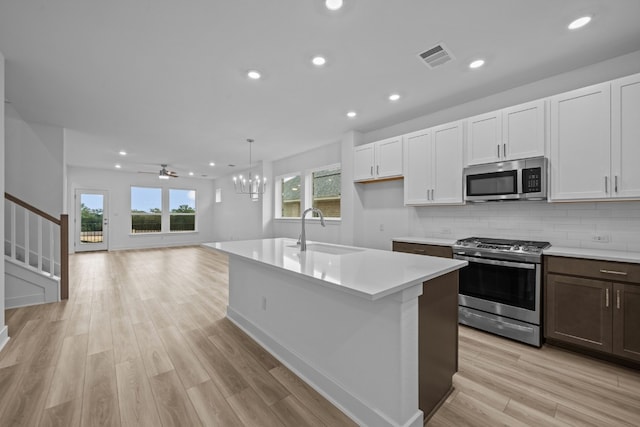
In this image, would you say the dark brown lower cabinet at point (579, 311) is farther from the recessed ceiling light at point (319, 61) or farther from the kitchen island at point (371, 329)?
the recessed ceiling light at point (319, 61)

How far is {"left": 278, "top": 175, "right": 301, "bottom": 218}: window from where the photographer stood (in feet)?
21.2

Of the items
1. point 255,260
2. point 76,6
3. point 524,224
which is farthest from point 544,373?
point 76,6

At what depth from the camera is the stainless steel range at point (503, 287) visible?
2.47 metres

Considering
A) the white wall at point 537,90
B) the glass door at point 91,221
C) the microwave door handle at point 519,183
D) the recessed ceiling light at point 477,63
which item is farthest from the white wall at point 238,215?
the microwave door handle at point 519,183

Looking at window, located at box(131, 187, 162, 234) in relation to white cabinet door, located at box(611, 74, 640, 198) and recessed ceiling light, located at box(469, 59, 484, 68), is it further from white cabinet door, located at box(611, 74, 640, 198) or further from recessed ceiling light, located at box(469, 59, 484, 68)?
white cabinet door, located at box(611, 74, 640, 198)

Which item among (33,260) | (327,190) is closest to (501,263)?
(327,190)

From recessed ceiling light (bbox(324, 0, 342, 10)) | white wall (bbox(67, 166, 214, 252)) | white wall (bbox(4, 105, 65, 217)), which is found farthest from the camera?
white wall (bbox(67, 166, 214, 252))

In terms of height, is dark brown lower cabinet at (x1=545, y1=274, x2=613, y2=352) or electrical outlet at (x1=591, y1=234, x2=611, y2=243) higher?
electrical outlet at (x1=591, y1=234, x2=611, y2=243)

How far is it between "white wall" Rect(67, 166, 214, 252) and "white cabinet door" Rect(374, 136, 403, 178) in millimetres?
8335

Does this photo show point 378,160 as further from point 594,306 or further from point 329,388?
point 329,388

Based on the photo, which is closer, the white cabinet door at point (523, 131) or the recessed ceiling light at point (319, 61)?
the recessed ceiling light at point (319, 61)

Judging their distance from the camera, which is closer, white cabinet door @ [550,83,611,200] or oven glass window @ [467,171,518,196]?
white cabinet door @ [550,83,611,200]

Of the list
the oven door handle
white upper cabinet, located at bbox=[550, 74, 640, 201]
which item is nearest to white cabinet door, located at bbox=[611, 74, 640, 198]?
white upper cabinet, located at bbox=[550, 74, 640, 201]

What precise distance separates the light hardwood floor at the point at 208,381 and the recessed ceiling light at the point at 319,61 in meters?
2.71
